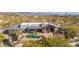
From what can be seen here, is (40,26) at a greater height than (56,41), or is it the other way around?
(40,26)

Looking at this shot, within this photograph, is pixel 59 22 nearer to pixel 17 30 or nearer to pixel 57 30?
pixel 57 30

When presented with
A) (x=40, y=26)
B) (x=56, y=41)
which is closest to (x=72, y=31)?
(x=56, y=41)

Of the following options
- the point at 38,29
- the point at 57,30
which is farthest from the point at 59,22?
the point at 38,29

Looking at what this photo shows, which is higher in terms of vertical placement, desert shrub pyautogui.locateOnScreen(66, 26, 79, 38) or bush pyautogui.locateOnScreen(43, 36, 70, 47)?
desert shrub pyautogui.locateOnScreen(66, 26, 79, 38)

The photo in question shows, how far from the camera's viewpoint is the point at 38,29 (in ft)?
4.50

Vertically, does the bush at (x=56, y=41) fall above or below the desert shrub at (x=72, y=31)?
below

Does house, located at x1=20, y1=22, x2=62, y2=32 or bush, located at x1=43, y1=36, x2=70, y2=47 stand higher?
house, located at x1=20, y1=22, x2=62, y2=32

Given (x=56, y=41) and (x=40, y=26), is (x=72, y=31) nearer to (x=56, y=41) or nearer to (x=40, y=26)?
(x=56, y=41)

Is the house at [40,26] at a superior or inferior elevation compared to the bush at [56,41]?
superior
